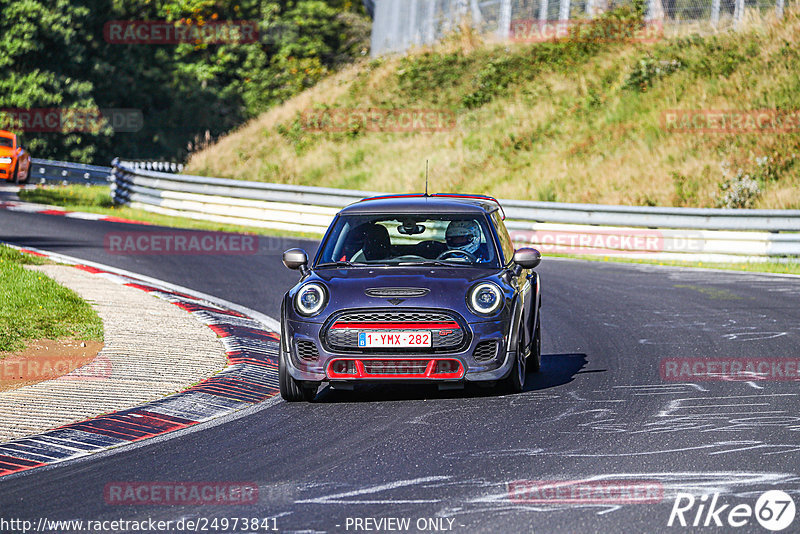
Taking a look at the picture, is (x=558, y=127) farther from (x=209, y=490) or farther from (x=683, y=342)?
(x=209, y=490)

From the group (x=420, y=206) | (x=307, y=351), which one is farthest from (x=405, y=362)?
(x=420, y=206)

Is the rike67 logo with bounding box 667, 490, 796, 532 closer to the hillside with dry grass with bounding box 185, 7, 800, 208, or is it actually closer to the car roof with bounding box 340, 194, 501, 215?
the car roof with bounding box 340, 194, 501, 215

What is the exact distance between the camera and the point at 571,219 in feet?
74.0

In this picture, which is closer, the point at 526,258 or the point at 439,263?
the point at 439,263

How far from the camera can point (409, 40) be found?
132 ft

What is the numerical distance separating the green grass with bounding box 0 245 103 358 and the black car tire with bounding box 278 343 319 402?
303 cm

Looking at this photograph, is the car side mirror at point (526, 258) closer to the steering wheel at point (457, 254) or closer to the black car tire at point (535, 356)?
the steering wheel at point (457, 254)

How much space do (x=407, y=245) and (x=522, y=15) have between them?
26.2 m

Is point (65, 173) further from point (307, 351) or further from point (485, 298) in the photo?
point (485, 298)

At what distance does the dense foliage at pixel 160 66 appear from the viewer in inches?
1885

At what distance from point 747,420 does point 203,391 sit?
405 centimetres

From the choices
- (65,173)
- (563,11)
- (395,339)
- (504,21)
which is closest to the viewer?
(395,339)

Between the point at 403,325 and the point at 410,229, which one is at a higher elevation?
the point at 410,229

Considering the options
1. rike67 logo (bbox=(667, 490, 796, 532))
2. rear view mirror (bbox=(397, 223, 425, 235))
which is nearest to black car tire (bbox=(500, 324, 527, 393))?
rear view mirror (bbox=(397, 223, 425, 235))
